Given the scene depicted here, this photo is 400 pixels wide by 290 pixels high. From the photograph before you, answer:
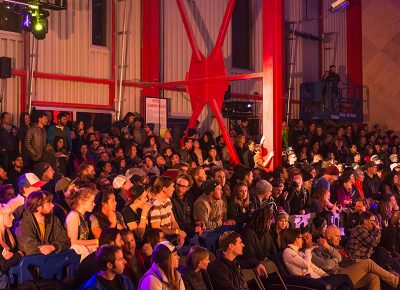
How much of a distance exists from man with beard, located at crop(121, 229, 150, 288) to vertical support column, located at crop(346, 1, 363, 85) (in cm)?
1819

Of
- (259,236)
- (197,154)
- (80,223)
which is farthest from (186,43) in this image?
(80,223)

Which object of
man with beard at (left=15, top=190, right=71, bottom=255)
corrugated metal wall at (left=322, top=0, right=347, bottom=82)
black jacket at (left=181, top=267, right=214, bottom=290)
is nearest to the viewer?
man with beard at (left=15, top=190, right=71, bottom=255)

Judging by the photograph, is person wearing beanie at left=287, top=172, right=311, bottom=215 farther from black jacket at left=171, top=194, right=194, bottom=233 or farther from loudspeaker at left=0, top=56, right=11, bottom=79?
loudspeaker at left=0, top=56, right=11, bottom=79

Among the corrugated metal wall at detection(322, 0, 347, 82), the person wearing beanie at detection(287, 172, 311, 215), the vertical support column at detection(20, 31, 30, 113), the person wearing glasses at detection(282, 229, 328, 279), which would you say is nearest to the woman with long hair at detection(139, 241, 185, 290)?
the person wearing glasses at detection(282, 229, 328, 279)

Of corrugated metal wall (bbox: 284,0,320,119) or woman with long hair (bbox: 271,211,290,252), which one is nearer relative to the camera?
woman with long hair (bbox: 271,211,290,252)

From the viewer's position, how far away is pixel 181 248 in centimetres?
789

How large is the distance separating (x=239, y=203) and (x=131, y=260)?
3047 millimetres

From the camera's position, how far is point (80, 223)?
23.6ft

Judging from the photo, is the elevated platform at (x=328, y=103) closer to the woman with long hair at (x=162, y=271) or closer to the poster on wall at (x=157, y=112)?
the poster on wall at (x=157, y=112)

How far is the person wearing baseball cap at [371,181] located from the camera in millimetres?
14594

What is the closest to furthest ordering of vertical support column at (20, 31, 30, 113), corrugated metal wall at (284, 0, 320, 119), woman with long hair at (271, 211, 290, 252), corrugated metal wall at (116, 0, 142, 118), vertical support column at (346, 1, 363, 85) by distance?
1. woman with long hair at (271, 211, 290, 252)
2. vertical support column at (20, 31, 30, 113)
3. corrugated metal wall at (116, 0, 142, 118)
4. corrugated metal wall at (284, 0, 320, 119)
5. vertical support column at (346, 1, 363, 85)

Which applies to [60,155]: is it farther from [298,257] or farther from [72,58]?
[298,257]

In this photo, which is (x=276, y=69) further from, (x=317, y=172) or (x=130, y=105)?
(x=130, y=105)

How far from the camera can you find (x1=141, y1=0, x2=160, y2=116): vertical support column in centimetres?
1742
